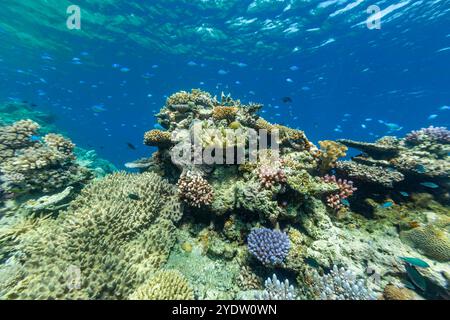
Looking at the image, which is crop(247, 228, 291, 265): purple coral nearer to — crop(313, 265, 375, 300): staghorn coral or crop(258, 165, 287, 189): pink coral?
crop(313, 265, 375, 300): staghorn coral

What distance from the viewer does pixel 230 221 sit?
5156mm

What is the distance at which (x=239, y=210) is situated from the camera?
5.25 m

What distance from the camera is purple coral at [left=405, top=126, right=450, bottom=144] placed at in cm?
713

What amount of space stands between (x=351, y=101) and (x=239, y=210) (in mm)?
42959

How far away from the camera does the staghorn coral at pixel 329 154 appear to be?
6.27 m

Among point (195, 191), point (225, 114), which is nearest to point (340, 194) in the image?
point (195, 191)

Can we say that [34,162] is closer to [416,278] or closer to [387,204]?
[416,278]

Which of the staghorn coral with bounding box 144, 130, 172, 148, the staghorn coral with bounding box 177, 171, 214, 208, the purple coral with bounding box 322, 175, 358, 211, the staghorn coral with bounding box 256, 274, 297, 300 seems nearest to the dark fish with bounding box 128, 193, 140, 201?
the staghorn coral with bounding box 177, 171, 214, 208

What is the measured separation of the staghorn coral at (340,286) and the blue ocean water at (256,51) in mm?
9798

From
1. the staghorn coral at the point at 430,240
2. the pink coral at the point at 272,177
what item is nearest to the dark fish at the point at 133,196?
the pink coral at the point at 272,177

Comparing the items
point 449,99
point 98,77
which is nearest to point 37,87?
point 98,77

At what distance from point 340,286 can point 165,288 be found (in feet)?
10.5

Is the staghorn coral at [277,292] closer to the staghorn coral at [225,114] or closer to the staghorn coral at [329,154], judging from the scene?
the staghorn coral at [329,154]
